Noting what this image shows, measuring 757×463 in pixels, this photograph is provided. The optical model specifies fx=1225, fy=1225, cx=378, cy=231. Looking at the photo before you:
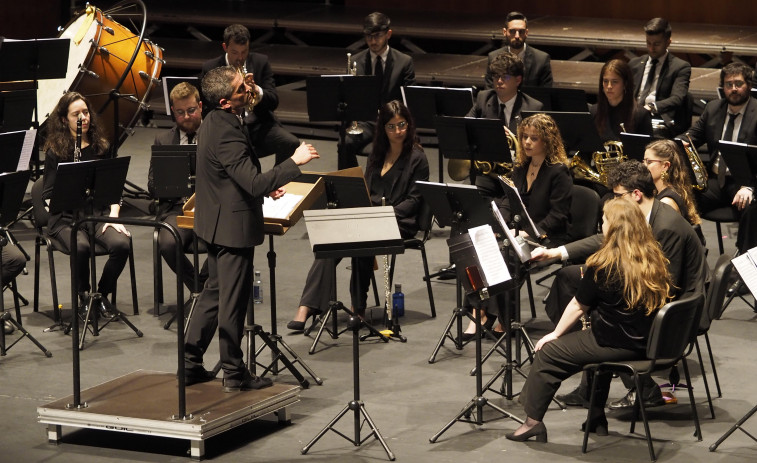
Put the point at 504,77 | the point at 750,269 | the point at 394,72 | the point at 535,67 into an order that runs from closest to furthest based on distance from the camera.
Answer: the point at 750,269
the point at 504,77
the point at 535,67
the point at 394,72

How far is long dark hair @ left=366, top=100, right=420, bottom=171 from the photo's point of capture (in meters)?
7.67

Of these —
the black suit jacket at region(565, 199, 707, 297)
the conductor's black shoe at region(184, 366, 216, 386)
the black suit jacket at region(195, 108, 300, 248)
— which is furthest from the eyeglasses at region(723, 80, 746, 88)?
the conductor's black shoe at region(184, 366, 216, 386)

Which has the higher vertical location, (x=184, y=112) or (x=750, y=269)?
(x=184, y=112)

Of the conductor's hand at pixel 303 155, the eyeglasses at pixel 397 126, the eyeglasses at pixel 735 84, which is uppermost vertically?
the eyeglasses at pixel 735 84

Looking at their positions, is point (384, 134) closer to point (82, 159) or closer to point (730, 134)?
point (82, 159)

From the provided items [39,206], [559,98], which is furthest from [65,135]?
[559,98]

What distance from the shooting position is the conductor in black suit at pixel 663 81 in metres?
9.27

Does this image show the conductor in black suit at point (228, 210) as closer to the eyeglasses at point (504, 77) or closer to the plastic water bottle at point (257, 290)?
the plastic water bottle at point (257, 290)

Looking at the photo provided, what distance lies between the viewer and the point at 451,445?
19.2ft

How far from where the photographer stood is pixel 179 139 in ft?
26.9

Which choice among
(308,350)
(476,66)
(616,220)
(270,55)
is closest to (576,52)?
(476,66)

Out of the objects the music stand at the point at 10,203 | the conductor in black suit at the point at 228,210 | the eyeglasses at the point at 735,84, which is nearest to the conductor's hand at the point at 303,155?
the conductor in black suit at the point at 228,210

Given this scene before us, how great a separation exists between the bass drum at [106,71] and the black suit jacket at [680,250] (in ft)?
17.1

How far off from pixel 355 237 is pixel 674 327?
152 cm
